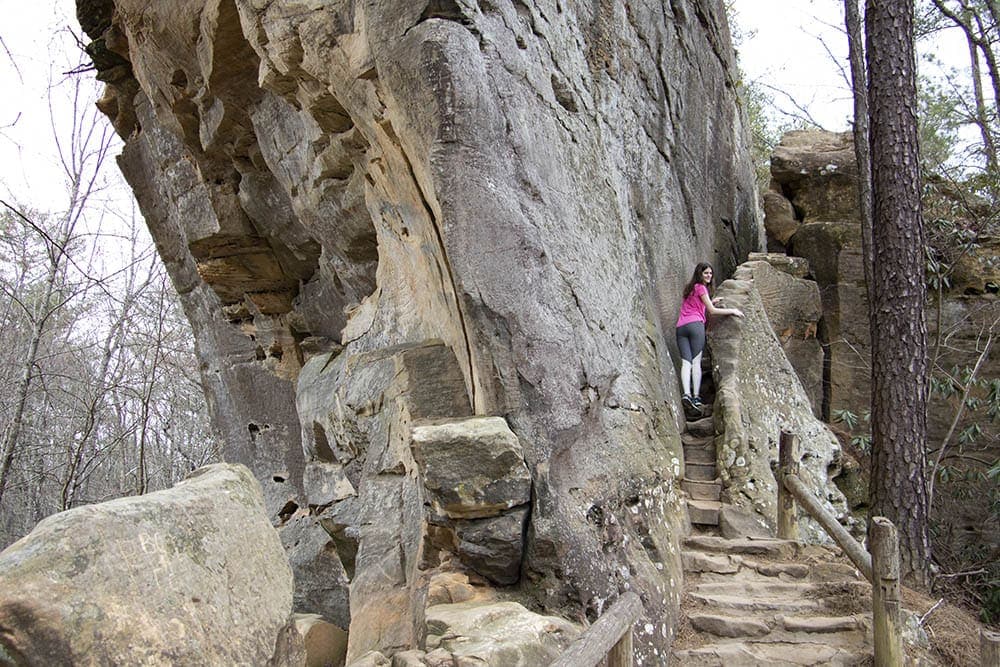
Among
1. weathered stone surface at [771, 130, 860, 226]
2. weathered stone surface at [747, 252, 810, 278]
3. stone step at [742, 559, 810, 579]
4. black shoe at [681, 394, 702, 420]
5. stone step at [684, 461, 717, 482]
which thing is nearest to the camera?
stone step at [742, 559, 810, 579]

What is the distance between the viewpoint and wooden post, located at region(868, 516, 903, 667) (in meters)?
5.41

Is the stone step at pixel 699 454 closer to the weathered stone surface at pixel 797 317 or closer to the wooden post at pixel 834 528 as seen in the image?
the wooden post at pixel 834 528

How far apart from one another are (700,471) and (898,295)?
98.7 inches

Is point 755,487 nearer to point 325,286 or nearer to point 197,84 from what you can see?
point 325,286

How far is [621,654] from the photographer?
14.8 feet

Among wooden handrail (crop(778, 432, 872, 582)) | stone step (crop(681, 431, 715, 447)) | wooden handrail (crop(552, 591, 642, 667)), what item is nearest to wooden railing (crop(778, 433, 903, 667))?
wooden handrail (crop(778, 432, 872, 582))

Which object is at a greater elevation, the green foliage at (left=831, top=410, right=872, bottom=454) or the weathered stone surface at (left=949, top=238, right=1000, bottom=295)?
the weathered stone surface at (left=949, top=238, right=1000, bottom=295)

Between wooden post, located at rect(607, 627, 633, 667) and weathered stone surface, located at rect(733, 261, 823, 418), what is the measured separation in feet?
23.7

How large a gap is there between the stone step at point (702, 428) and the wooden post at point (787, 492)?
120 centimetres

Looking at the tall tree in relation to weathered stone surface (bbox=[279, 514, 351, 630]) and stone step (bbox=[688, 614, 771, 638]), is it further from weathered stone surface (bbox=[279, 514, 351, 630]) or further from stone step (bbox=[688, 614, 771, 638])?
weathered stone surface (bbox=[279, 514, 351, 630])

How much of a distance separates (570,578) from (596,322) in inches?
82.3

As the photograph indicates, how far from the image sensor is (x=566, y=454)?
583 cm

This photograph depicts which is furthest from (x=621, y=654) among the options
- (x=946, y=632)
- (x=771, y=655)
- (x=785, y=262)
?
(x=785, y=262)

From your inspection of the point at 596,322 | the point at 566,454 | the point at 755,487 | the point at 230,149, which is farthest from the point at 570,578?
the point at 230,149
